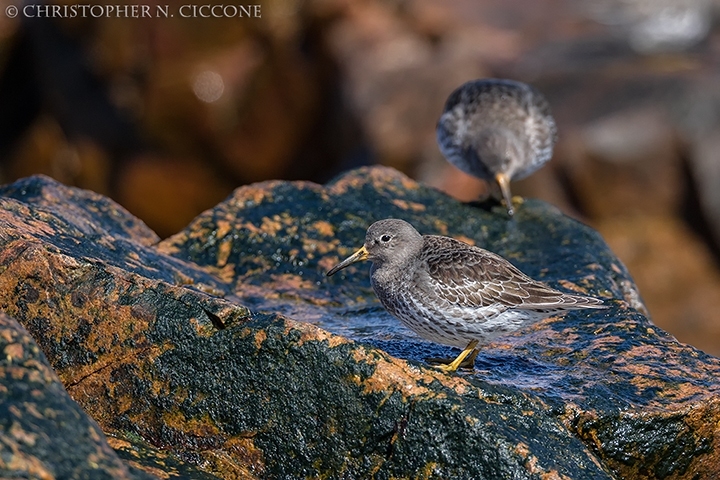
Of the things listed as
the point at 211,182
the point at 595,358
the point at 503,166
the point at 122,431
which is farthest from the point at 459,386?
the point at 211,182

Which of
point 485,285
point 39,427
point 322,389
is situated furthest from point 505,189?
point 39,427

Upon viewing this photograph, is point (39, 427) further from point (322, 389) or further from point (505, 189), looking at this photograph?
point (505, 189)

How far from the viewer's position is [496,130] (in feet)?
34.7

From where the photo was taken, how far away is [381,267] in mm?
6465

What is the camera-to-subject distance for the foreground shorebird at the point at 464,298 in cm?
592

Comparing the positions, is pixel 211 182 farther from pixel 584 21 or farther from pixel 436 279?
pixel 436 279

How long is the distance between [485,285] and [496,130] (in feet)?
15.8

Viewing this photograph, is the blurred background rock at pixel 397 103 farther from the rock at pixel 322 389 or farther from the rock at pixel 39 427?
the rock at pixel 39 427

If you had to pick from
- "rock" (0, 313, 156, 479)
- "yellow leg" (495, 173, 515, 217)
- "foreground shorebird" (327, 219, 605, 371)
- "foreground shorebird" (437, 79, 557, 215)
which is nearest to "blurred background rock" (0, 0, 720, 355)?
"foreground shorebird" (437, 79, 557, 215)

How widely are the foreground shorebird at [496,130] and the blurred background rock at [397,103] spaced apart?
157 inches

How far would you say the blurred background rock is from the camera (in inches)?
585

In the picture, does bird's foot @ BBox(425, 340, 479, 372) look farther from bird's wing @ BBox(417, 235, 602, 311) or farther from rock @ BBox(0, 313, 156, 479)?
rock @ BBox(0, 313, 156, 479)

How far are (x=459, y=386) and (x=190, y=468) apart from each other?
1498 mm

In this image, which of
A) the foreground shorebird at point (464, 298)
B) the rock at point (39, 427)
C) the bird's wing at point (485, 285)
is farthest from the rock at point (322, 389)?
the rock at point (39, 427)
